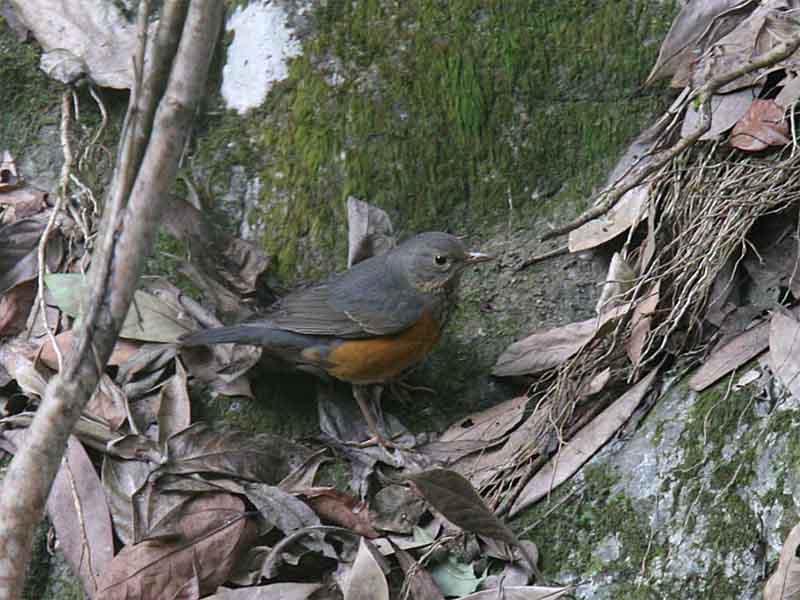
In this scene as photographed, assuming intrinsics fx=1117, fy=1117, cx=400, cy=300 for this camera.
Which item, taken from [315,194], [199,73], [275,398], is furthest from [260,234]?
[199,73]

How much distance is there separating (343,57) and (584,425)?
212 centimetres

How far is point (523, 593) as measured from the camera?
12.1 feet

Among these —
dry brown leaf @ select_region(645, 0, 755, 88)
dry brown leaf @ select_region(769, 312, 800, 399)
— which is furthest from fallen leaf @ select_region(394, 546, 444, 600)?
dry brown leaf @ select_region(645, 0, 755, 88)

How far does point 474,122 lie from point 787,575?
8.34 ft

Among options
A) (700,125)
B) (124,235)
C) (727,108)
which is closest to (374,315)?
(700,125)

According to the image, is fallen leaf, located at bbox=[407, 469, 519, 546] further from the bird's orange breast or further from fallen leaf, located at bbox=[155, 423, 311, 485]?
the bird's orange breast

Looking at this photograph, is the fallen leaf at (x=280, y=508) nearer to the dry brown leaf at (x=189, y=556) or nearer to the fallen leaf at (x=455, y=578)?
the dry brown leaf at (x=189, y=556)

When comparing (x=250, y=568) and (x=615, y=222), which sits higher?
(x=615, y=222)

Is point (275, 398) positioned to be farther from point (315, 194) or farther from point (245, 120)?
point (245, 120)

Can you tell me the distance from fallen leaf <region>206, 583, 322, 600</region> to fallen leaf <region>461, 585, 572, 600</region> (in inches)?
22.2

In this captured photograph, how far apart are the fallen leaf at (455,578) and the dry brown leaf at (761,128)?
198cm

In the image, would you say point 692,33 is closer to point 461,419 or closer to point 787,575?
point 461,419

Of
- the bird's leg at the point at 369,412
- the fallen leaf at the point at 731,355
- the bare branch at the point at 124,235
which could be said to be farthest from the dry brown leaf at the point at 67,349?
the fallen leaf at the point at 731,355

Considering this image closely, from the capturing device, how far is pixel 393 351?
4.86 m
